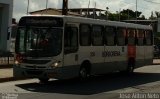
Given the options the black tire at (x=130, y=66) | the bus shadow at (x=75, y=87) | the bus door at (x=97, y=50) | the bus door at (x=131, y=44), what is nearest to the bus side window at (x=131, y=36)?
the bus door at (x=131, y=44)

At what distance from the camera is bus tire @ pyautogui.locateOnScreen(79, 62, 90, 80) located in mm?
20328

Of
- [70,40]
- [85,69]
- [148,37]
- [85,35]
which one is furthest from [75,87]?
[148,37]

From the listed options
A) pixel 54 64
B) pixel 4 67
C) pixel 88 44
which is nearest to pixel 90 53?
pixel 88 44

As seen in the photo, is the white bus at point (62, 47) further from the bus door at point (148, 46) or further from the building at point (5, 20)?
the building at point (5, 20)

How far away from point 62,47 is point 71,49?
837mm

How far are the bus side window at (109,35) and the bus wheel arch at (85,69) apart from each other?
7.28ft

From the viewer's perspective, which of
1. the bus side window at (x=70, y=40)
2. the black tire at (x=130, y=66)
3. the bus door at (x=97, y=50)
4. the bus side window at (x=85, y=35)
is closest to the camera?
the bus side window at (x=70, y=40)

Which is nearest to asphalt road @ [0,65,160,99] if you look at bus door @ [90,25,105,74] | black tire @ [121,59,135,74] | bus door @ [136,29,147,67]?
bus door @ [90,25,105,74]

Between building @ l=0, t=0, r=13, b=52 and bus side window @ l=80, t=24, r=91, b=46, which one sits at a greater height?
building @ l=0, t=0, r=13, b=52

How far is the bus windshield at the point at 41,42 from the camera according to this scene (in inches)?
722

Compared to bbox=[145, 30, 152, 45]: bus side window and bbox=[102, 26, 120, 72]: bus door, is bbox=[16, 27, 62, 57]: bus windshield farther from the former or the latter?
bbox=[145, 30, 152, 45]: bus side window

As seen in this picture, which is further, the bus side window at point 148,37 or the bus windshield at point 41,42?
the bus side window at point 148,37

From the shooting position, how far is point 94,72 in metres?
21.7

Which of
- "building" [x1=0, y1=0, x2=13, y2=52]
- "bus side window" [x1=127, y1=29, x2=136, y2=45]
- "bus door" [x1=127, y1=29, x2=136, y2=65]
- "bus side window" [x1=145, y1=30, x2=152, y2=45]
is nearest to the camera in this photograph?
"bus side window" [x1=127, y1=29, x2=136, y2=45]
